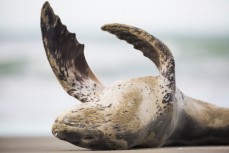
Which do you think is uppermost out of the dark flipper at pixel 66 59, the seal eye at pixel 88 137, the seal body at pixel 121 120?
the dark flipper at pixel 66 59

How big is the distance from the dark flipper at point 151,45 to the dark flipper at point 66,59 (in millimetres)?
422

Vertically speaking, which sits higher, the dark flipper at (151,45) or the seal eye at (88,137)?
the dark flipper at (151,45)

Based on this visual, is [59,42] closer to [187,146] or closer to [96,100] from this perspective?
[96,100]

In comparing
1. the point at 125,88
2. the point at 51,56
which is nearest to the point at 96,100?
the point at 125,88

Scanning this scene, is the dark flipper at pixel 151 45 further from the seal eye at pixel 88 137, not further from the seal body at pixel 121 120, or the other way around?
the seal eye at pixel 88 137

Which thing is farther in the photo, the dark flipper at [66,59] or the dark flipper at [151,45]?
the dark flipper at [66,59]

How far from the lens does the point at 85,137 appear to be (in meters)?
4.09

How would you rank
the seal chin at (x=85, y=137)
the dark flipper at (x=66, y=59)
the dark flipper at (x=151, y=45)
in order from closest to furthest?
the seal chin at (x=85, y=137) < the dark flipper at (x=151, y=45) < the dark flipper at (x=66, y=59)

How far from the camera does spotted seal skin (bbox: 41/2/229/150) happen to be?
4.11m

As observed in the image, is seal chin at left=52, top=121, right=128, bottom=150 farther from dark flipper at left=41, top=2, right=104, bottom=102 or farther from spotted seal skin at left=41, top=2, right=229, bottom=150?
dark flipper at left=41, top=2, right=104, bottom=102

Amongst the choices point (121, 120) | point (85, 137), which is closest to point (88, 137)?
point (85, 137)

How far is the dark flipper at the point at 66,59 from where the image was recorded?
4637 millimetres

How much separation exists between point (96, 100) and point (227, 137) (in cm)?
116

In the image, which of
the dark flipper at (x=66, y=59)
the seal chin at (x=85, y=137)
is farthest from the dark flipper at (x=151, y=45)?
the seal chin at (x=85, y=137)
